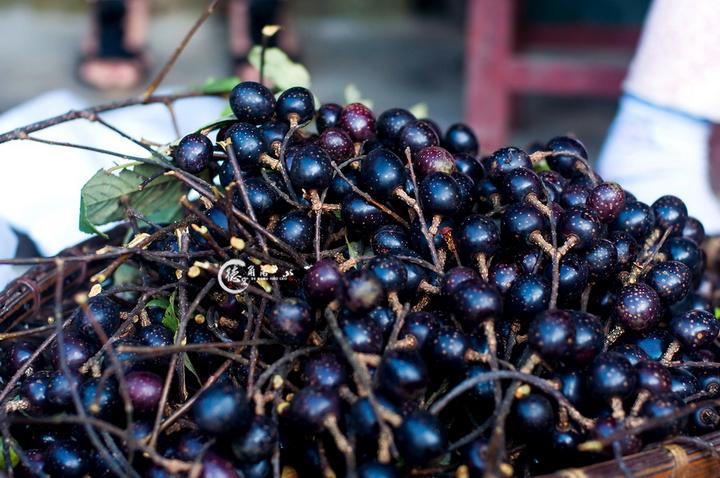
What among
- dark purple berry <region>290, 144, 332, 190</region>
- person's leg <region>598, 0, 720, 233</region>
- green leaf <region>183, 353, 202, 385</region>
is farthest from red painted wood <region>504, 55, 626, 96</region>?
green leaf <region>183, 353, 202, 385</region>

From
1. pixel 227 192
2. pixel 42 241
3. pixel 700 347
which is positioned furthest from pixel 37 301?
pixel 700 347

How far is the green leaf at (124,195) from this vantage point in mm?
1205

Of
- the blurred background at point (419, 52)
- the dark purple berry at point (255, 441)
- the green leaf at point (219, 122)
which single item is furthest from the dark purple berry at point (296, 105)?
the blurred background at point (419, 52)

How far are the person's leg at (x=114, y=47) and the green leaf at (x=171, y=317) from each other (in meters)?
3.25

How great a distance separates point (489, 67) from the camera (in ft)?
10.1

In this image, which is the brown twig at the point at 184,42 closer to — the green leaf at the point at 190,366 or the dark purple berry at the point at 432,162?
the dark purple berry at the point at 432,162

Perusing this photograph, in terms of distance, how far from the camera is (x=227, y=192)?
0.91 meters

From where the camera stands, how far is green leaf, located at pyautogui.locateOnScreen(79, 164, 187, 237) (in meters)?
1.21

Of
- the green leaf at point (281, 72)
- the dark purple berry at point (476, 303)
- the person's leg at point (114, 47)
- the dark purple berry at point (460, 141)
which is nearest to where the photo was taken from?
the dark purple berry at point (476, 303)

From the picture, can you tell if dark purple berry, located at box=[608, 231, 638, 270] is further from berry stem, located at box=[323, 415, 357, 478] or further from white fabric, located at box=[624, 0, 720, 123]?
white fabric, located at box=[624, 0, 720, 123]

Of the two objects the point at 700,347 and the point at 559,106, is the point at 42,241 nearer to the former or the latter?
the point at 700,347

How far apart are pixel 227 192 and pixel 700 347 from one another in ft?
2.48

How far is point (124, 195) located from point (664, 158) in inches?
53.4

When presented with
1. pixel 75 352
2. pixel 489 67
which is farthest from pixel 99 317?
pixel 489 67
